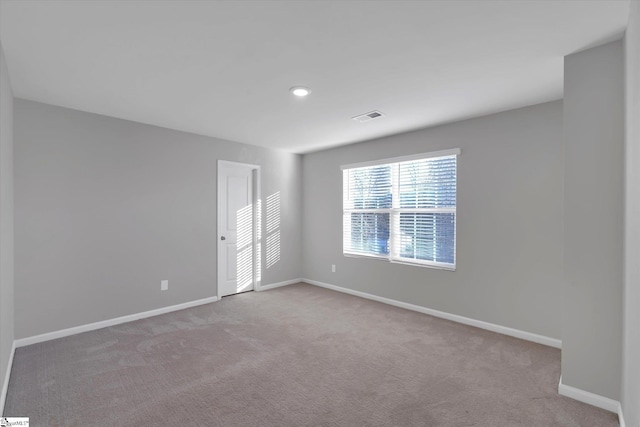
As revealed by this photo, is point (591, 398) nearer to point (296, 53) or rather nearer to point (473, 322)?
point (473, 322)

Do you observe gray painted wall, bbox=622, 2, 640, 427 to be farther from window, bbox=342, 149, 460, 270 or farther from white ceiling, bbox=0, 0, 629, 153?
window, bbox=342, 149, 460, 270

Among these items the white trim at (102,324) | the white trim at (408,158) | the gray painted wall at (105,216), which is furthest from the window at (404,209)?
the white trim at (102,324)

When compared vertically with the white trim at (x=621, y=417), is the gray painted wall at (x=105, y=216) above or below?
above

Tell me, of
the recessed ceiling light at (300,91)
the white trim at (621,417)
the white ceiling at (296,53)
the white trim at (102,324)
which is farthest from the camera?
the white trim at (102,324)

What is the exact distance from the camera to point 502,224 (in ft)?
11.3

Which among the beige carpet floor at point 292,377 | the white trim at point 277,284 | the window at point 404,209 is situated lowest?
the beige carpet floor at point 292,377

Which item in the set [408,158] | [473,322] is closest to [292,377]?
[473,322]

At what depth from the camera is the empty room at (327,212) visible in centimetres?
194

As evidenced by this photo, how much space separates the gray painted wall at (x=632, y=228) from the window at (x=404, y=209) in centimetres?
194

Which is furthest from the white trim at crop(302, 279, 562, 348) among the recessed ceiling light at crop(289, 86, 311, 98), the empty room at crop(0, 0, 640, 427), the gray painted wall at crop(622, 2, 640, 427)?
the recessed ceiling light at crop(289, 86, 311, 98)

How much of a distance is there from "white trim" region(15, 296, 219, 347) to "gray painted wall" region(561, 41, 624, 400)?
418 centimetres

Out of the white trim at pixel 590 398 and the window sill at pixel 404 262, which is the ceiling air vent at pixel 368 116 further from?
the white trim at pixel 590 398

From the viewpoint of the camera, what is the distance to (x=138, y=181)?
12.7ft

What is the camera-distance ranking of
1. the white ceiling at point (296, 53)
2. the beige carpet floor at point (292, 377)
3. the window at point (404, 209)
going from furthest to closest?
the window at point (404, 209) < the beige carpet floor at point (292, 377) < the white ceiling at point (296, 53)
